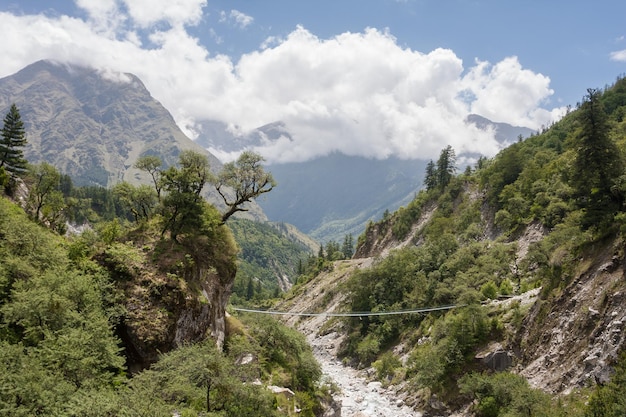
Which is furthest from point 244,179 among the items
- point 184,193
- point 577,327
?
point 577,327

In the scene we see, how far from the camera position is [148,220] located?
35781 mm

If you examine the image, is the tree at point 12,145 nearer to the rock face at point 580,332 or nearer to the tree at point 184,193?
the tree at point 184,193

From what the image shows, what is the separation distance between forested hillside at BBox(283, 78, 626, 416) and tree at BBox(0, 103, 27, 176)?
5958 cm

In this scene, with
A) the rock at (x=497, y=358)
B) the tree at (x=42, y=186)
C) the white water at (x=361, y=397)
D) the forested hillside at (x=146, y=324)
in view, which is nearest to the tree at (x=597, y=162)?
the rock at (x=497, y=358)

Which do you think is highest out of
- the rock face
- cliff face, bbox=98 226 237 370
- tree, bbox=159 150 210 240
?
tree, bbox=159 150 210 240

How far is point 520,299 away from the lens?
145ft

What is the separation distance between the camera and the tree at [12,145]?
186ft

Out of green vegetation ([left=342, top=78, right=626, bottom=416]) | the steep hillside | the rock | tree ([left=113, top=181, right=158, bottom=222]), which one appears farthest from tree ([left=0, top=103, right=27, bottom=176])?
the rock

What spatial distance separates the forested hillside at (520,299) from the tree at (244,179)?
26407 mm

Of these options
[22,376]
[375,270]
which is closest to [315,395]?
[22,376]

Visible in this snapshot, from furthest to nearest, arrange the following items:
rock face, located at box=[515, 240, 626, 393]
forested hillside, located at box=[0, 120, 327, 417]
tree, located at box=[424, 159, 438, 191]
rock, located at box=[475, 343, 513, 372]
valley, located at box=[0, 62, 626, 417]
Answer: tree, located at box=[424, 159, 438, 191], rock, located at box=[475, 343, 513, 372], rock face, located at box=[515, 240, 626, 393], valley, located at box=[0, 62, 626, 417], forested hillside, located at box=[0, 120, 327, 417]

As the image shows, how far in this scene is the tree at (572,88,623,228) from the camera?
3362cm

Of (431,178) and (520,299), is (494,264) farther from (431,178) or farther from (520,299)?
(431,178)

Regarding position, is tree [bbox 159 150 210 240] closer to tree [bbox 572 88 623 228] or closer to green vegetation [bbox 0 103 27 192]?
tree [bbox 572 88 623 228]
